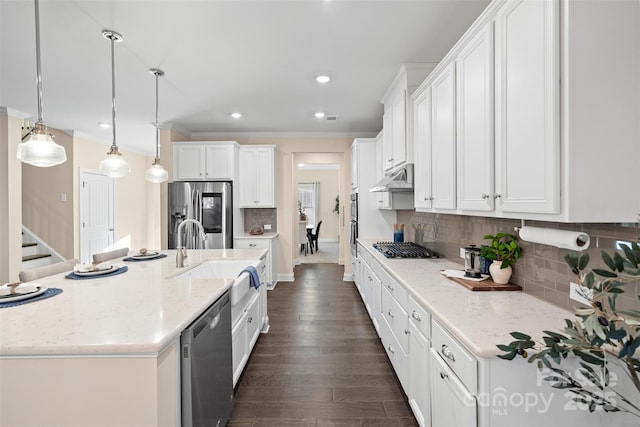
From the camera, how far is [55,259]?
18.0ft

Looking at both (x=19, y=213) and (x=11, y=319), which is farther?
(x=19, y=213)

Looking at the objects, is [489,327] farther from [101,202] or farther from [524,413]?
[101,202]

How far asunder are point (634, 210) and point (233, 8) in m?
2.40

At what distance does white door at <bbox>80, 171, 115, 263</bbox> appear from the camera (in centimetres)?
579

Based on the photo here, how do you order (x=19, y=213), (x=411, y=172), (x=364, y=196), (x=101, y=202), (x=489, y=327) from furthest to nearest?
(x=101, y=202) < (x=364, y=196) < (x=19, y=213) < (x=411, y=172) < (x=489, y=327)

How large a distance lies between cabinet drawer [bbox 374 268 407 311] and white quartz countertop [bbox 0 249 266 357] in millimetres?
1150

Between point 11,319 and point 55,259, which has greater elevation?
point 11,319

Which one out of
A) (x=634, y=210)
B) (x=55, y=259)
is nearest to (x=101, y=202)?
(x=55, y=259)

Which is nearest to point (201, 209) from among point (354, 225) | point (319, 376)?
point (354, 225)

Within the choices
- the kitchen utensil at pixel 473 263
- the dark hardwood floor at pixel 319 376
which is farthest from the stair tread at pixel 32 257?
the kitchen utensil at pixel 473 263

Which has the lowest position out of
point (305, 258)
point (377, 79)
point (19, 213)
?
point (305, 258)

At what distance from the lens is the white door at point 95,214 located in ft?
19.0

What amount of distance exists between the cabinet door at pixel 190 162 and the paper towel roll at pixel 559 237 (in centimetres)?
475

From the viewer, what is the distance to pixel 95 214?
6113 millimetres
